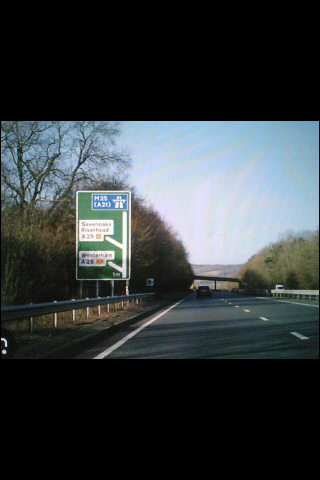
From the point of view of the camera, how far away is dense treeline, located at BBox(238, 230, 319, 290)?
18.4ft

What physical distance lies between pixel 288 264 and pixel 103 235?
94.4 inches

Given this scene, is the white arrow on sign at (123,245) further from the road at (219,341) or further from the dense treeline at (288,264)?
the dense treeline at (288,264)

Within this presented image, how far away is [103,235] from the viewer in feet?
19.9

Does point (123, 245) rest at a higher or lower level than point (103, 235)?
lower

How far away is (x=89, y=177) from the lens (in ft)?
19.6

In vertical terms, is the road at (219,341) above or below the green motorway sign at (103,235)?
below

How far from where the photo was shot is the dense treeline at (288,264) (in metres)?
5.61

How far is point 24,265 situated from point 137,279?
2.42 m

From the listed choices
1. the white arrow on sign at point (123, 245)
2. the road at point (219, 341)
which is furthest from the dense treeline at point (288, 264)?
the white arrow on sign at point (123, 245)

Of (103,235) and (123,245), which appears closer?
(103,235)

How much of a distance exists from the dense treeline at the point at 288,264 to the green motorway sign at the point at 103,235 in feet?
6.00

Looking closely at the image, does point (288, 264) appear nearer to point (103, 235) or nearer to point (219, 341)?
point (219, 341)

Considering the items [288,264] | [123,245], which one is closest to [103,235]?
[123,245]
